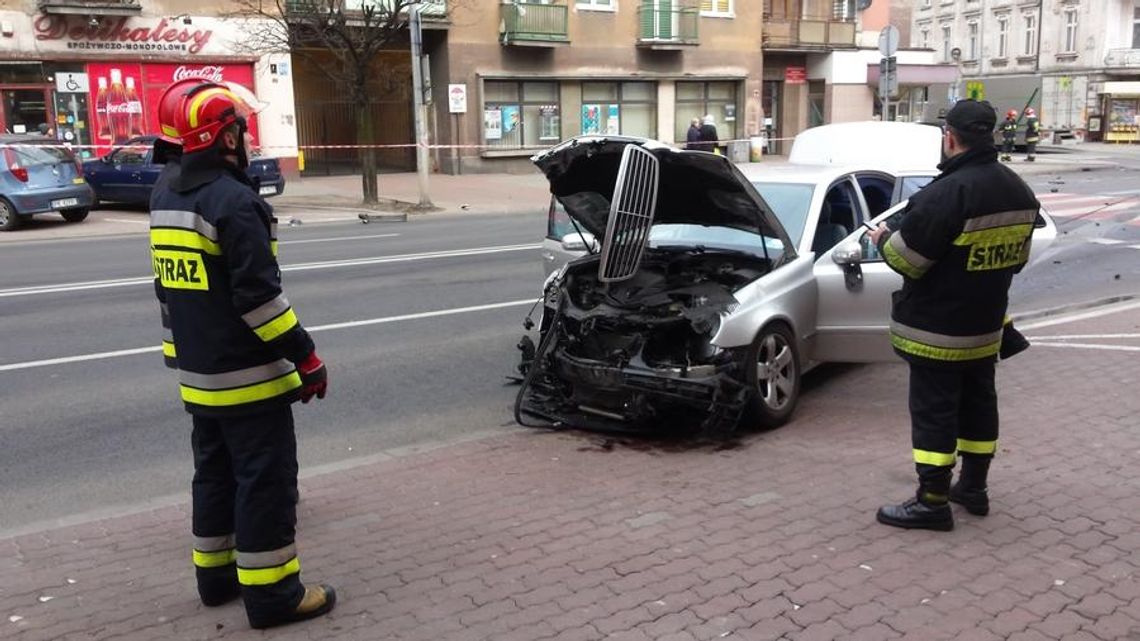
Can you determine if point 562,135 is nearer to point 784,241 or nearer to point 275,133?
point 275,133

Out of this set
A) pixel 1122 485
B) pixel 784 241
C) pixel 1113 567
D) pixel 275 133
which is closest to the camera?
pixel 1113 567

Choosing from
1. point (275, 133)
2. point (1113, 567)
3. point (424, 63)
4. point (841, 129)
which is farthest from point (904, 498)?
point (275, 133)

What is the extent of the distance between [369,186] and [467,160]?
8473 mm

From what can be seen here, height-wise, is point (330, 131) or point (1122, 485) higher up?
point (330, 131)

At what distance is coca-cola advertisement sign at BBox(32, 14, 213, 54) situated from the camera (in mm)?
24172

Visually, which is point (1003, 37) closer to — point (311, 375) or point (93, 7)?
point (93, 7)

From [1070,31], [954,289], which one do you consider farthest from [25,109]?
[1070,31]

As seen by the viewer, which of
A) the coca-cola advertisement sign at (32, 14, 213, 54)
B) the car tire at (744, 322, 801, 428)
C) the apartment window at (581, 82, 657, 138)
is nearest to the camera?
the car tire at (744, 322, 801, 428)

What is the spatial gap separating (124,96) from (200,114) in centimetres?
2457

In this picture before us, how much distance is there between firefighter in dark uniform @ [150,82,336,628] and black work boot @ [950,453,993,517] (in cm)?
288

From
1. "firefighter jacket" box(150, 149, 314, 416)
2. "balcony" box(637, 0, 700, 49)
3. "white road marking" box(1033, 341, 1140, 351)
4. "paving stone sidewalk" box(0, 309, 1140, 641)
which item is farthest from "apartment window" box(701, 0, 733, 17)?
"firefighter jacket" box(150, 149, 314, 416)

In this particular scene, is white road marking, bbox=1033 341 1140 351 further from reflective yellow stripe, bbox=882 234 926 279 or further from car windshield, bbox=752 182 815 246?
reflective yellow stripe, bbox=882 234 926 279

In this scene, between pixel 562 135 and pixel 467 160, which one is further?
pixel 562 135

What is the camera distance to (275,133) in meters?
27.7
